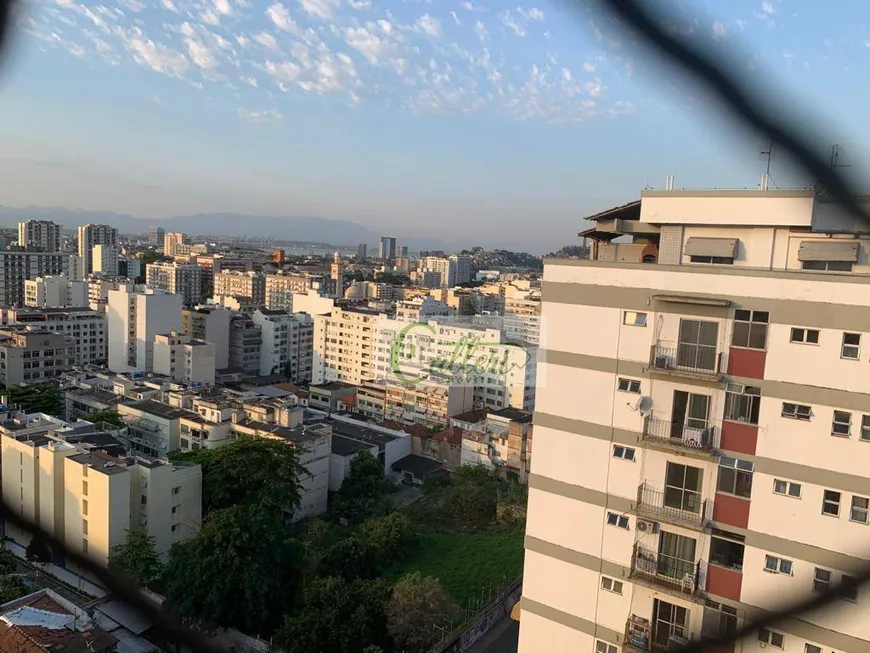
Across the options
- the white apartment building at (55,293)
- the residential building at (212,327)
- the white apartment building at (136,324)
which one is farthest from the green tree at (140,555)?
the white apartment building at (55,293)

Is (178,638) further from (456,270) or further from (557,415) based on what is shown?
(456,270)

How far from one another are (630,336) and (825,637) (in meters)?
1.29

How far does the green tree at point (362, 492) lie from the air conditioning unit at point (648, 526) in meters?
6.06

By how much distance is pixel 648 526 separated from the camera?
9.32ft

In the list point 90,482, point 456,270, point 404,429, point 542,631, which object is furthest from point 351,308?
point 456,270

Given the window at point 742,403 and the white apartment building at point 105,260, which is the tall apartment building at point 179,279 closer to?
the white apartment building at point 105,260

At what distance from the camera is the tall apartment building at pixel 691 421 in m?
2.43

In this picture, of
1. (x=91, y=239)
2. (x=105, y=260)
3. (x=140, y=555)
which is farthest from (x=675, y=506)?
(x=91, y=239)

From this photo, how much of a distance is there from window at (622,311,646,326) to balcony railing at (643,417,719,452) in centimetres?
41

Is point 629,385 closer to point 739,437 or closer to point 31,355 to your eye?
point 739,437

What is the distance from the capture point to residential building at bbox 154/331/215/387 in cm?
1345

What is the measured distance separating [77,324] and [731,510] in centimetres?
1553

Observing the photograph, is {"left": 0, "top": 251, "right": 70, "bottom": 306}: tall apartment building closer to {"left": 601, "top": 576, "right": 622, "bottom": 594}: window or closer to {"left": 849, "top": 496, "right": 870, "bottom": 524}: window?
{"left": 601, "top": 576, "right": 622, "bottom": 594}: window

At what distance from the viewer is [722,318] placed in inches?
106
